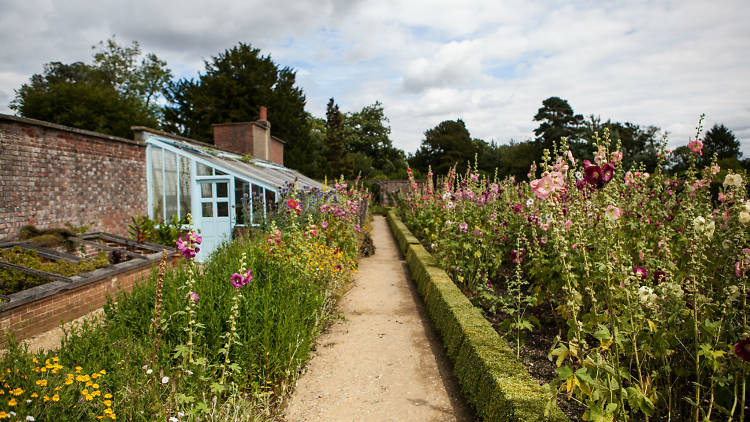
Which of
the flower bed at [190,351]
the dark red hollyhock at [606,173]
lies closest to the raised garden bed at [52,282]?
the flower bed at [190,351]

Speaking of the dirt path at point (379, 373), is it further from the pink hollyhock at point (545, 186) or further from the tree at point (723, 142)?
the tree at point (723, 142)

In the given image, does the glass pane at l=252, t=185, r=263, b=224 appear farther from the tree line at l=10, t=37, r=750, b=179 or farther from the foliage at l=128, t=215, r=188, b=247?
the tree line at l=10, t=37, r=750, b=179

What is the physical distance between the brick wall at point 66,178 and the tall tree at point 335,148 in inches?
802

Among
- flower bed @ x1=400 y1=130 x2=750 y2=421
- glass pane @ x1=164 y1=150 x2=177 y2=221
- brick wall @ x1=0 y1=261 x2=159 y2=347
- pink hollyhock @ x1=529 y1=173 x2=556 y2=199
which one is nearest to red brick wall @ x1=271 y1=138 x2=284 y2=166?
glass pane @ x1=164 y1=150 x2=177 y2=221

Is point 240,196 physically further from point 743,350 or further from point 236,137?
point 743,350

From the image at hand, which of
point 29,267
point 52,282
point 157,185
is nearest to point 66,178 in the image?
point 157,185

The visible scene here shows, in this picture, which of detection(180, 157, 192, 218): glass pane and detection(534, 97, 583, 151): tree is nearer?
detection(180, 157, 192, 218): glass pane

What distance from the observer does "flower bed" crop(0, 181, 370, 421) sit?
6.10ft

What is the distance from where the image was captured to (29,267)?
4.84 m

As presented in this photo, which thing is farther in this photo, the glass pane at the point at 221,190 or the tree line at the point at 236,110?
the tree line at the point at 236,110

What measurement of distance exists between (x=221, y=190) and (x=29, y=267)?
4177 millimetres

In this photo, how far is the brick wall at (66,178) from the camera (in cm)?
601

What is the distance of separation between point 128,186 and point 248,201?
2.51 metres

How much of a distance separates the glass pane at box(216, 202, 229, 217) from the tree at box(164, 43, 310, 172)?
1391 centimetres
